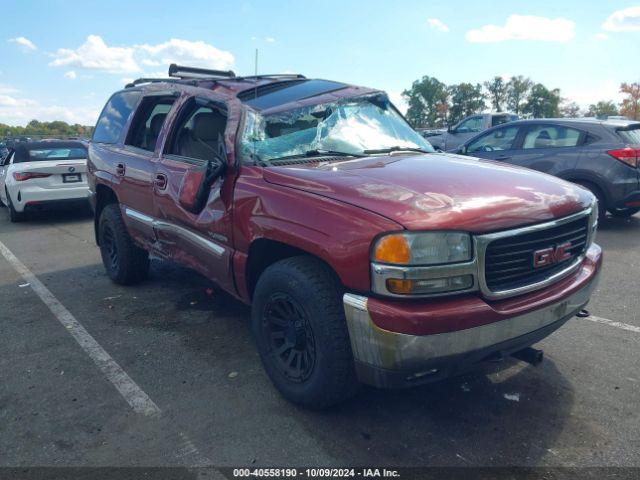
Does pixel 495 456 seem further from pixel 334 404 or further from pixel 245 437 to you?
pixel 245 437

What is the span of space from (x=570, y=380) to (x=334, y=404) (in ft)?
5.13

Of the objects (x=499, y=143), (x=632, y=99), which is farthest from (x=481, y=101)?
(x=499, y=143)

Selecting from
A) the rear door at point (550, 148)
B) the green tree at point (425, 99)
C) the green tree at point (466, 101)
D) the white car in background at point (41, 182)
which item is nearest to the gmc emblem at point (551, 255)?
the rear door at point (550, 148)

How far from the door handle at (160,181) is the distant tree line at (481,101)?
2606 inches

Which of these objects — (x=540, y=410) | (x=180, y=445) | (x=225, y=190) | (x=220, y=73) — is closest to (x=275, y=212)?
(x=225, y=190)

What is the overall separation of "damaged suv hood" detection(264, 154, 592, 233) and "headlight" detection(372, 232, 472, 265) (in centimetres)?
4

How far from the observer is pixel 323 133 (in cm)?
354

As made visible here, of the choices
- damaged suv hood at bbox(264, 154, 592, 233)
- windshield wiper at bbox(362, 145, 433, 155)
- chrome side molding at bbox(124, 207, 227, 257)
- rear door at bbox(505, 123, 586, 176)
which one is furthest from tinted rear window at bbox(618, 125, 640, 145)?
chrome side molding at bbox(124, 207, 227, 257)

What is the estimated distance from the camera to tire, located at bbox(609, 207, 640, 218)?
7689mm

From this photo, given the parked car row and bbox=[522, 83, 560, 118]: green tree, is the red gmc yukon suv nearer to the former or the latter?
the parked car row

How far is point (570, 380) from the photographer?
3.23 meters

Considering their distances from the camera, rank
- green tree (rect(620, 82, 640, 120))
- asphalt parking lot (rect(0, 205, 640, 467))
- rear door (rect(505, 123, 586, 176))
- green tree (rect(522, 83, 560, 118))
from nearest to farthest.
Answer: asphalt parking lot (rect(0, 205, 640, 467))
rear door (rect(505, 123, 586, 176))
green tree (rect(620, 82, 640, 120))
green tree (rect(522, 83, 560, 118))

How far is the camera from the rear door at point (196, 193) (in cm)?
343

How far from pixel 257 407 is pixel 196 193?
1479 mm
